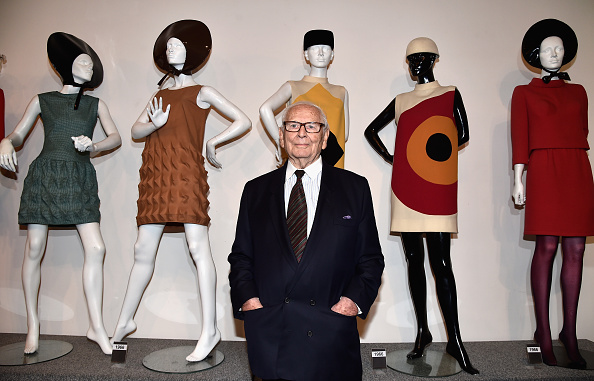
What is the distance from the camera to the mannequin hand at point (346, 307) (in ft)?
6.97

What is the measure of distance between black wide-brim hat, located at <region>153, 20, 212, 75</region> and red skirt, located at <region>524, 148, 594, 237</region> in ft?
7.89

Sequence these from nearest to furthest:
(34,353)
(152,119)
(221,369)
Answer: (221,369) < (152,119) < (34,353)

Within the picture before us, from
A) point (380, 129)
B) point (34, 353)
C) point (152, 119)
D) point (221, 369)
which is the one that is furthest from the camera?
point (380, 129)

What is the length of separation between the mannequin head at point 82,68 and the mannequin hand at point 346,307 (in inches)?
98.7

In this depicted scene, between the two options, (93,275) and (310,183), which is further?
(93,275)

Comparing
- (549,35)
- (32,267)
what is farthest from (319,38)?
(32,267)

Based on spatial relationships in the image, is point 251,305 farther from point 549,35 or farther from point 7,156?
point 549,35

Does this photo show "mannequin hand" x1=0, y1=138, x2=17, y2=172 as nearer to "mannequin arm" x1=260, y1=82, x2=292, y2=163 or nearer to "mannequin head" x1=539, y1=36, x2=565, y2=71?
"mannequin arm" x1=260, y1=82, x2=292, y2=163

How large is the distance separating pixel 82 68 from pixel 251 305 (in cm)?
231

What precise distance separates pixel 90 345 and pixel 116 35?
7.92 ft

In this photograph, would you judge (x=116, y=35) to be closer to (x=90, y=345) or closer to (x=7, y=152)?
(x=7, y=152)

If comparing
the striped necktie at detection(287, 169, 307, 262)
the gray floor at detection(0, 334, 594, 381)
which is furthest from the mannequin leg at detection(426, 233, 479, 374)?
the striped necktie at detection(287, 169, 307, 262)

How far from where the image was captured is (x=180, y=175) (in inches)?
129

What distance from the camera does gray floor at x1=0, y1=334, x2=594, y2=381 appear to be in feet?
9.59
